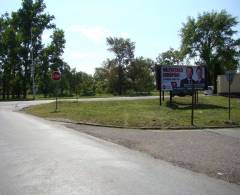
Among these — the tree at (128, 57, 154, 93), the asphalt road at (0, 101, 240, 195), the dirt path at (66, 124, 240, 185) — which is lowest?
the dirt path at (66, 124, 240, 185)

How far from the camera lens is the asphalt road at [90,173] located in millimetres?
7238

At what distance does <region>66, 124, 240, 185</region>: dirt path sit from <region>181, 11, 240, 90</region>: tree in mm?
50135

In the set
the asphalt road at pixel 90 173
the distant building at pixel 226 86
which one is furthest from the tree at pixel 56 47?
the asphalt road at pixel 90 173

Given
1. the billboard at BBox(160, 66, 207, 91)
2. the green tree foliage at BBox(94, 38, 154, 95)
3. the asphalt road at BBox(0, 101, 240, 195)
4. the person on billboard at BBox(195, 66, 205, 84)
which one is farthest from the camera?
the green tree foliage at BBox(94, 38, 154, 95)

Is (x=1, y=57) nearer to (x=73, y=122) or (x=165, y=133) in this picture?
(x=73, y=122)

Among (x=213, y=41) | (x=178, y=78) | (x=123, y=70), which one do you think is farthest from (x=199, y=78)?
(x=123, y=70)

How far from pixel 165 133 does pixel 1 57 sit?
5368 cm

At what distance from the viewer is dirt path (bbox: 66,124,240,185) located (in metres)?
9.51

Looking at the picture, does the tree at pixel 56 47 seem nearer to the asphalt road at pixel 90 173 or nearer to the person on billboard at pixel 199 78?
the person on billboard at pixel 199 78

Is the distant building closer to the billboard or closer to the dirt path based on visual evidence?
the billboard

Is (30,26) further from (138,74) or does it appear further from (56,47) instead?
(138,74)

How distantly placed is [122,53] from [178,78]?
165ft

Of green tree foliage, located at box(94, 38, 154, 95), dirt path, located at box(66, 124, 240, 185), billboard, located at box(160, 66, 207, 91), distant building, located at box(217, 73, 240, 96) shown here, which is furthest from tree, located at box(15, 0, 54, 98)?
dirt path, located at box(66, 124, 240, 185)

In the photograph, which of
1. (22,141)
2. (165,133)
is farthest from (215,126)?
(22,141)
